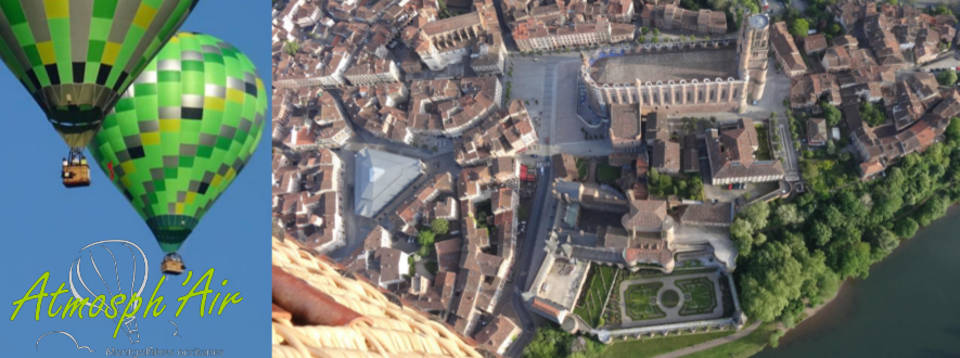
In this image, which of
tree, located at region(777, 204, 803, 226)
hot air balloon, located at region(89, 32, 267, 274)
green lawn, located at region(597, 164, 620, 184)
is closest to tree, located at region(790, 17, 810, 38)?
tree, located at region(777, 204, 803, 226)

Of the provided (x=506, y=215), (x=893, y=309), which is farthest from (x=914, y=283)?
(x=506, y=215)

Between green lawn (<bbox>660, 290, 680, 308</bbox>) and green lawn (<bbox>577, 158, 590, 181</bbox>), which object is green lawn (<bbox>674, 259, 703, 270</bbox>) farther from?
green lawn (<bbox>577, 158, 590, 181</bbox>)

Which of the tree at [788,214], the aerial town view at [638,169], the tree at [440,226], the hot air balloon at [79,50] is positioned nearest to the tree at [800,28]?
the aerial town view at [638,169]

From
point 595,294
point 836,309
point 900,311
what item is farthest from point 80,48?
point 900,311

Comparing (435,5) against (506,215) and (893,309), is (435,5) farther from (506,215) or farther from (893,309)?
(893,309)

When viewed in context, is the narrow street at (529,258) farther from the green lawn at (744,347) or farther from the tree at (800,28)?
the tree at (800,28)

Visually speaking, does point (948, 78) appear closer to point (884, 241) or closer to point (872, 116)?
point (872, 116)
